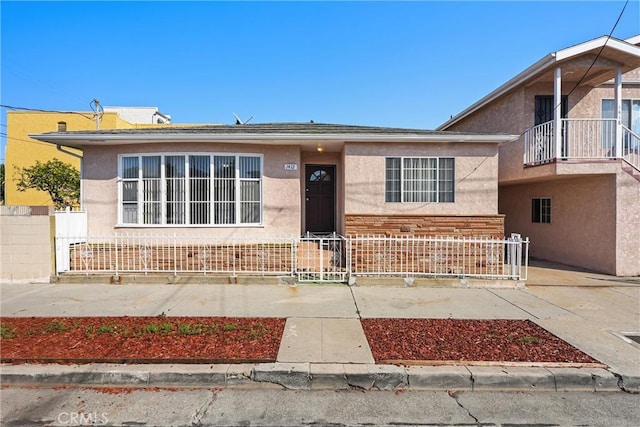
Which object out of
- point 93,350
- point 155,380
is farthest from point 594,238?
point 93,350

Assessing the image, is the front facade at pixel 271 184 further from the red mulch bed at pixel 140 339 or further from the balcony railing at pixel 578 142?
the red mulch bed at pixel 140 339

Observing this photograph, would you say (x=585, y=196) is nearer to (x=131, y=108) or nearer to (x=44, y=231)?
(x=44, y=231)

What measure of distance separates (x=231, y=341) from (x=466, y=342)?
3.05 meters

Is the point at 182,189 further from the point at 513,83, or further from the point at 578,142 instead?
the point at 578,142

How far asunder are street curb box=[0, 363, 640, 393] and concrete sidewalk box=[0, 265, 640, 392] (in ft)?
0.03

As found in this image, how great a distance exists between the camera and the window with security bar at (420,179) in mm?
8688

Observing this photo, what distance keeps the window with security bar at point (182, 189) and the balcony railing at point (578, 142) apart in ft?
27.9

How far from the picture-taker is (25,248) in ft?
23.6

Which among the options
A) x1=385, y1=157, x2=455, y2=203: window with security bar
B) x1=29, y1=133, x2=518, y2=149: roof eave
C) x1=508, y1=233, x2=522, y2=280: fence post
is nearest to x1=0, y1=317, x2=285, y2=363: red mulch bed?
x1=29, y1=133, x2=518, y2=149: roof eave

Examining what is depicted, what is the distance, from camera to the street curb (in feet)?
11.4

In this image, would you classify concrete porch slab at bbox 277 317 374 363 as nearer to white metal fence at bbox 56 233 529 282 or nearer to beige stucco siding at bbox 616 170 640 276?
white metal fence at bbox 56 233 529 282

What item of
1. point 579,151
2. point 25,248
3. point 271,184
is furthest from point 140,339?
point 579,151

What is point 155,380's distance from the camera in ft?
11.4

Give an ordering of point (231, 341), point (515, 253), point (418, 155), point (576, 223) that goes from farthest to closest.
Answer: point (576, 223), point (418, 155), point (515, 253), point (231, 341)
